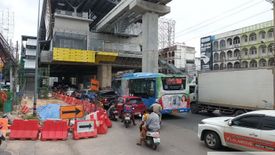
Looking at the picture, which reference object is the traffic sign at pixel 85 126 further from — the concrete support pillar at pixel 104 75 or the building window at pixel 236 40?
the building window at pixel 236 40

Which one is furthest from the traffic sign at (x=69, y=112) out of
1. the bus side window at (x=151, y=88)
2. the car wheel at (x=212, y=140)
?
the bus side window at (x=151, y=88)

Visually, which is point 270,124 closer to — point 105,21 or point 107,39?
point 105,21

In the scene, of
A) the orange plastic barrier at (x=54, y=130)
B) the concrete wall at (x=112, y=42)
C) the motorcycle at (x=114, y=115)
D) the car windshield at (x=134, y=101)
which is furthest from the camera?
the concrete wall at (x=112, y=42)

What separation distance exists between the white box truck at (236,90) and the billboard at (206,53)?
182 feet

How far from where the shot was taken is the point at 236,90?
1519cm

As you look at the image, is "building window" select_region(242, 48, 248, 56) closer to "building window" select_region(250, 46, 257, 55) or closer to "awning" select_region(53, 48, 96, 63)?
"building window" select_region(250, 46, 257, 55)

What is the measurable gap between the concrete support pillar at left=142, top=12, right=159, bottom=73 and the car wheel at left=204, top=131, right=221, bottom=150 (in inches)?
891

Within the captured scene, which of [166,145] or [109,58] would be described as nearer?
[166,145]

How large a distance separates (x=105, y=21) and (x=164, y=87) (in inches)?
1297

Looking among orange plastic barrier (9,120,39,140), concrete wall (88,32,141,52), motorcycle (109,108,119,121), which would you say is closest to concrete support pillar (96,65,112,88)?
concrete wall (88,32,141,52)

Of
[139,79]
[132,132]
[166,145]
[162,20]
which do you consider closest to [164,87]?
[139,79]

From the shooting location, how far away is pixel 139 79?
18344mm

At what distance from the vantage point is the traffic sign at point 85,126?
1028 cm

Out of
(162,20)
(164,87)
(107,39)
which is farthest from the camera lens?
(162,20)
